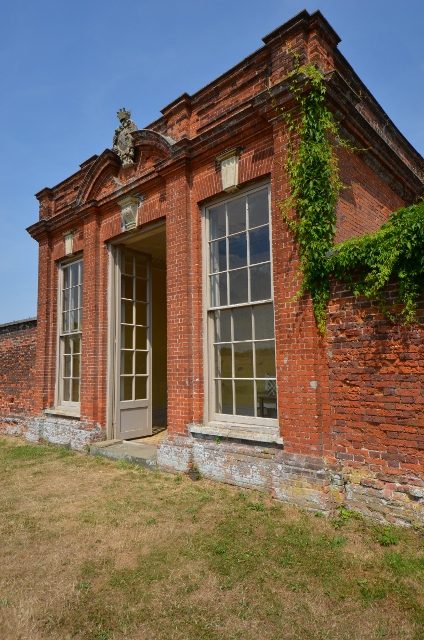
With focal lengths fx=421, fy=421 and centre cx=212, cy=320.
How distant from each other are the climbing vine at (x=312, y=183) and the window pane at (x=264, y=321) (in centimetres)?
76

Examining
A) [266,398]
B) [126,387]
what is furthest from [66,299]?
[266,398]

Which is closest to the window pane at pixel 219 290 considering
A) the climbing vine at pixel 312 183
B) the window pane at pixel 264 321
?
the window pane at pixel 264 321

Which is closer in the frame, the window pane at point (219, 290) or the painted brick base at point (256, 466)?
the painted brick base at point (256, 466)

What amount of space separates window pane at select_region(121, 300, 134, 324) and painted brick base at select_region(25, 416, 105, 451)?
222 centimetres

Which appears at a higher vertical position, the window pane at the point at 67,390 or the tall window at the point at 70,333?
the tall window at the point at 70,333

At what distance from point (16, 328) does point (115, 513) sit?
26.3ft

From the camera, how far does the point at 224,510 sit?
484cm

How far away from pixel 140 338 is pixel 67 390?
7.43 ft

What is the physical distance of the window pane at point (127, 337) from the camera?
870 cm

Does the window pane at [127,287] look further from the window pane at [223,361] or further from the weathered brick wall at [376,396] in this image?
the weathered brick wall at [376,396]

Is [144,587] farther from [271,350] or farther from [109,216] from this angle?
[109,216]

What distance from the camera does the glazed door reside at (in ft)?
28.1

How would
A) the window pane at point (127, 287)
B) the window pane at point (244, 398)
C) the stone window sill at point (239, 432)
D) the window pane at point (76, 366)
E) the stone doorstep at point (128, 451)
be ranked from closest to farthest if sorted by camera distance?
the stone window sill at point (239, 432), the window pane at point (244, 398), the stone doorstep at point (128, 451), the window pane at point (127, 287), the window pane at point (76, 366)

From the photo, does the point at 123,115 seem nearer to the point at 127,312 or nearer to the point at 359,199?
the point at 127,312
